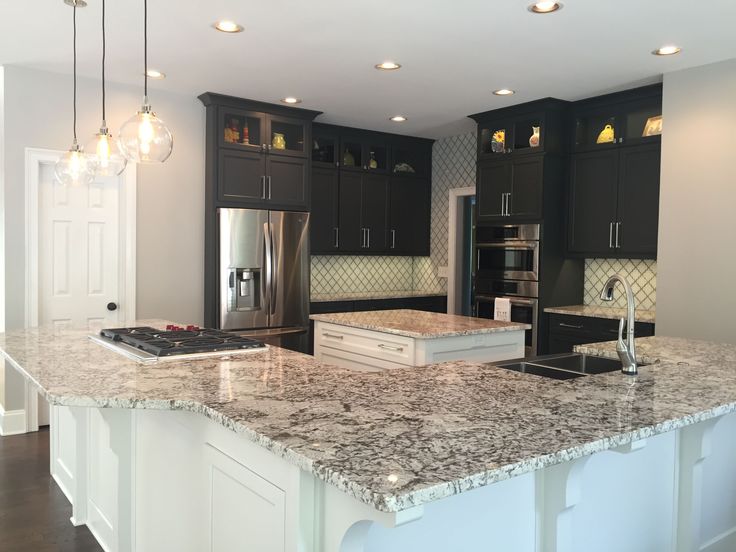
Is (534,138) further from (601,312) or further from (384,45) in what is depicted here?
(384,45)

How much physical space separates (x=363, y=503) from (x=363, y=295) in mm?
5123

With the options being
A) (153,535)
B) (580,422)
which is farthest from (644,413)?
(153,535)

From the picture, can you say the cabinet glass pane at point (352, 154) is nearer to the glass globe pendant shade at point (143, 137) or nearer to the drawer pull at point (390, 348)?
the drawer pull at point (390, 348)

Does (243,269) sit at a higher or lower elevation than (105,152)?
lower

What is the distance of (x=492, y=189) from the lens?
5.61m

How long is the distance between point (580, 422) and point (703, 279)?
3201 millimetres

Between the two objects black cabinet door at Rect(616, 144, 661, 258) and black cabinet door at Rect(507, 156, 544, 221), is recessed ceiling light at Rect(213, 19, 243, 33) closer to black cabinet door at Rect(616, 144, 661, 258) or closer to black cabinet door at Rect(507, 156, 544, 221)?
black cabinet door at Rect(507, 156, 544, 221)

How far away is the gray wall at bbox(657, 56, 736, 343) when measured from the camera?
4.01 m

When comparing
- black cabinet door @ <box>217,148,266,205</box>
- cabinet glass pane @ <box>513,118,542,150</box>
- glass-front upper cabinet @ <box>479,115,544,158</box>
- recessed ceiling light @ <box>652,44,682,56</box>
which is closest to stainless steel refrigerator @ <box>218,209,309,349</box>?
black cabinet door @ <box>217,148,266,205</box>

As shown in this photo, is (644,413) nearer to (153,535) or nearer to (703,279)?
(153,535)

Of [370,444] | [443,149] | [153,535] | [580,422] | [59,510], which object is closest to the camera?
[370,444]

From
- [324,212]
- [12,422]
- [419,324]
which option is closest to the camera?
[419,324]

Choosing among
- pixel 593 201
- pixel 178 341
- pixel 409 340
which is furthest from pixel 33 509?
pixel 593 201

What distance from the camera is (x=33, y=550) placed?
107 inches
